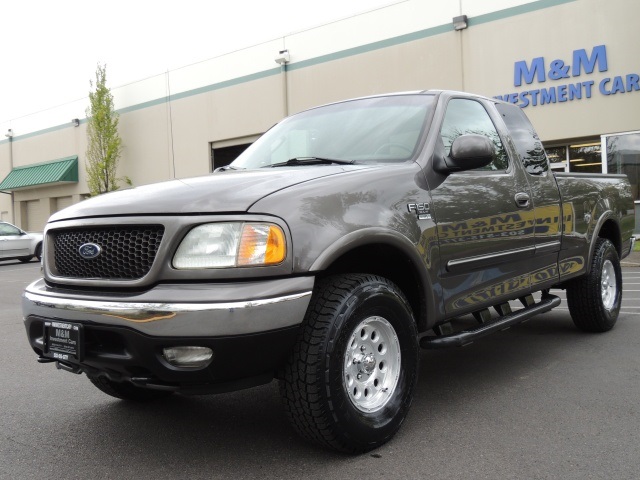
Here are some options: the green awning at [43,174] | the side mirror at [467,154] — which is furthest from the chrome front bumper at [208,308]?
the green awning at [43,174]

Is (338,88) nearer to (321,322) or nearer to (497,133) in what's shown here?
(497,133)

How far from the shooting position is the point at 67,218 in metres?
3.32

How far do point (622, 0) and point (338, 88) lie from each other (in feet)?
27.1

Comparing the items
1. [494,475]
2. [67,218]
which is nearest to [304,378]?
[494,475]

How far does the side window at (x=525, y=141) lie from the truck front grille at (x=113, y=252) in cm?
295

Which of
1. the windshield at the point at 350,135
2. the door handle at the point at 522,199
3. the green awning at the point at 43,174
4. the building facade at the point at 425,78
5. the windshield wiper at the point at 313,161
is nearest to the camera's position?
the windshield wiper at the point at 313,161

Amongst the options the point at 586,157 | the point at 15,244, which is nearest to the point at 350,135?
the point at 586,157

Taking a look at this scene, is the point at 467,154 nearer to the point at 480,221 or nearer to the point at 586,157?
the point at 480,221

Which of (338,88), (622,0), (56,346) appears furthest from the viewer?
(338,88)

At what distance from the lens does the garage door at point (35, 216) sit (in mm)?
32812

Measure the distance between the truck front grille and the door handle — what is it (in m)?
2.54

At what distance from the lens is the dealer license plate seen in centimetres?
297

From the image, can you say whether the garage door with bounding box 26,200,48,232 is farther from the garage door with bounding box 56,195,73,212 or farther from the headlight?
the headlight

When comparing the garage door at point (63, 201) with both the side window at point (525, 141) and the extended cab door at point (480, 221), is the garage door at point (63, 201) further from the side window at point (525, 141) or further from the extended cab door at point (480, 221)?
the extended cab door at point (480, 221)
